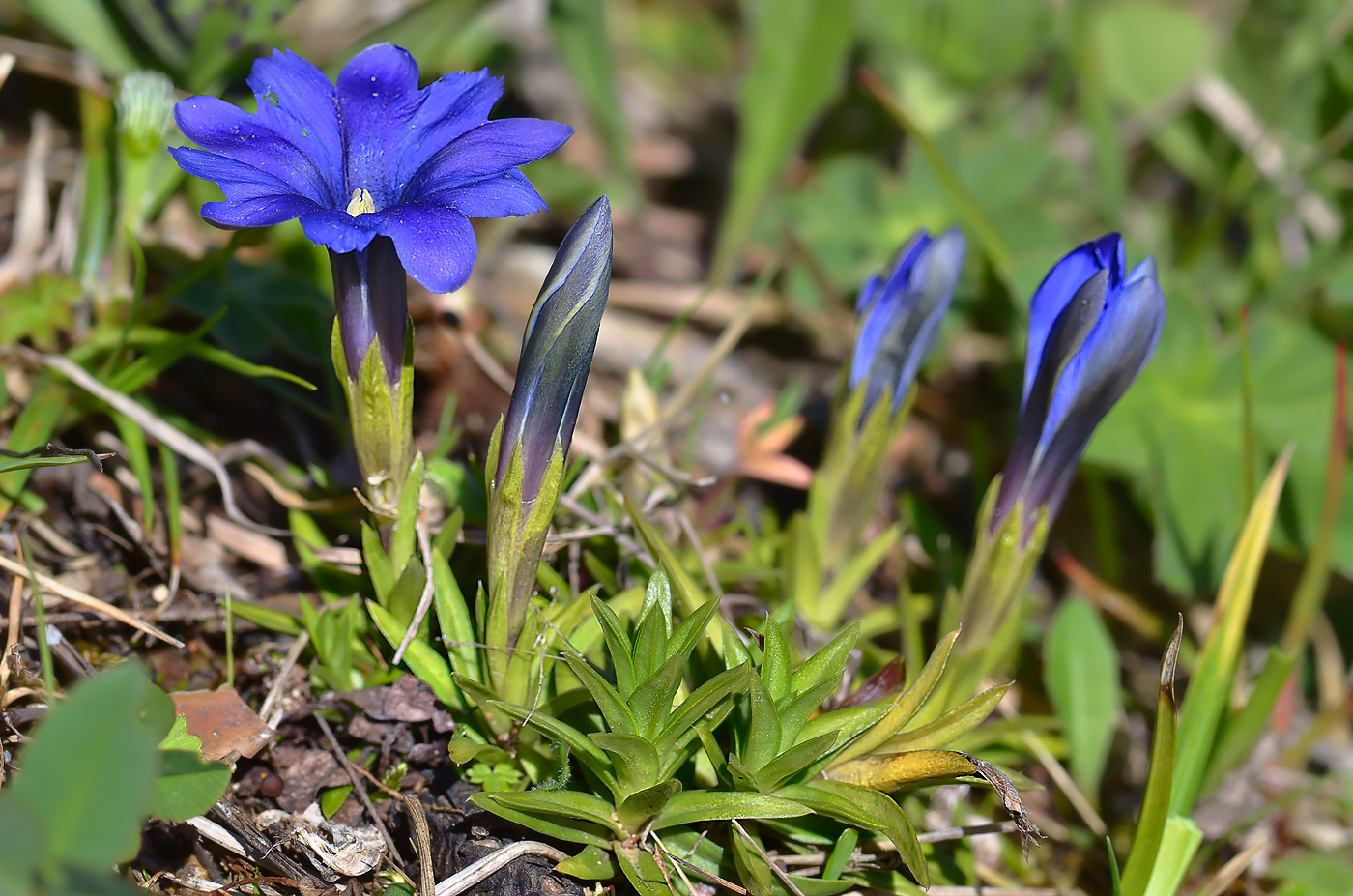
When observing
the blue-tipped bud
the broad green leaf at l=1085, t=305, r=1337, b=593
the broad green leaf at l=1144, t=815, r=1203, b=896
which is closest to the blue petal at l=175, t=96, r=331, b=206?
the blue-tipped bud

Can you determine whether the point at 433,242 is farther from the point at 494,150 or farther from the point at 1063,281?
the point at 1063,281

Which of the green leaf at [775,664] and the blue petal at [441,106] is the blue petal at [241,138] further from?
the green leaf at [775,664]

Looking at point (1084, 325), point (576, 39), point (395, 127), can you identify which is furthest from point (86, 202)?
point (1084, 325)

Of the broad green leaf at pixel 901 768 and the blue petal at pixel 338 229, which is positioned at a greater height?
the blue petal at pixel 338 229

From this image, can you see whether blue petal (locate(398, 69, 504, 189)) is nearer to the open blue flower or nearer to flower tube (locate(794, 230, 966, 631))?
the open blue flower

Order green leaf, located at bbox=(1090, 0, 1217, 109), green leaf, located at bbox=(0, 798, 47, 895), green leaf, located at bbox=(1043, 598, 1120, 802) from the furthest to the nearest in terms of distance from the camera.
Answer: green leaf, located at bbox=(1090, 0, 1217, 109)
green leaf, located at bbox=(1043, 598, 1120, 802)
green leaf, located at bbox=(0, 798, 47, 895)

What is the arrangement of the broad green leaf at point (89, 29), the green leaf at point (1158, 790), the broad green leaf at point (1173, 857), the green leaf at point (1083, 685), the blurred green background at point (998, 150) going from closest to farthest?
the green leaf at point (1158, 790)
the broad green leaf at point (1173, 857)
the green leaf at point (1083, 685)
the broad green leaf at point (89, 29)
the blurred green background at point (998, 150)

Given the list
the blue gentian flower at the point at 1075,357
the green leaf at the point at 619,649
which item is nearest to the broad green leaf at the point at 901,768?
the green leaf at the point at 619,649
